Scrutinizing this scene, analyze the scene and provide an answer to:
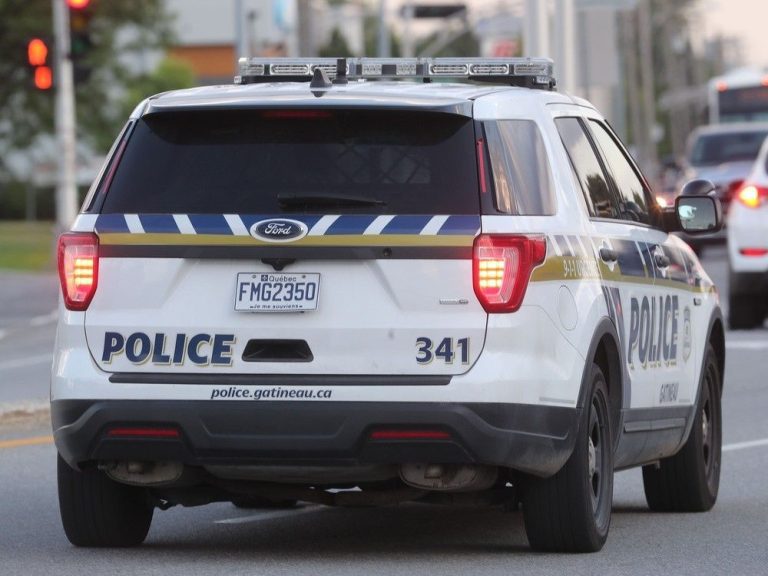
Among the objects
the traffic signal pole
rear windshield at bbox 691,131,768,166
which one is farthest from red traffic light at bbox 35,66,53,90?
rear windshield at bbox 691,131,768,166

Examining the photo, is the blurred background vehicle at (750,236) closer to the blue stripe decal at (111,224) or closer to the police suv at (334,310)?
the police suv at (334,310)

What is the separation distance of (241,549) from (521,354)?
152cm

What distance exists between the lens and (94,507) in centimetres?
801

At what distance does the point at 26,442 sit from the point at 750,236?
9.55 metres

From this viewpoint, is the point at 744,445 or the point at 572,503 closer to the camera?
the point at 572,503

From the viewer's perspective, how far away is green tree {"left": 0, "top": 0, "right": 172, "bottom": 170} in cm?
5084

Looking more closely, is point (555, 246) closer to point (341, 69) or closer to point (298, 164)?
point (298, 164)

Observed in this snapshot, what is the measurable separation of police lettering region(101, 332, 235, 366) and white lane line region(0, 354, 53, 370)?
12.0 metres

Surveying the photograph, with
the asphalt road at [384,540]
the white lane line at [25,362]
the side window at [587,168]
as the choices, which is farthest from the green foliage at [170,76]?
the side window at [587,168]

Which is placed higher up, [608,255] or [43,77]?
[608,255]

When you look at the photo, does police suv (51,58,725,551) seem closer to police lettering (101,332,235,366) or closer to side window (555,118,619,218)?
police lettering (101,332,235,366)

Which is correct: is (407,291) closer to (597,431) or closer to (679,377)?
(597,431)

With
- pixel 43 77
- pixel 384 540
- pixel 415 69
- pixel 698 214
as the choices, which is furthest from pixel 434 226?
pixel 43 77

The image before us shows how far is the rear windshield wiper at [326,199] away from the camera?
7430 millimetres
